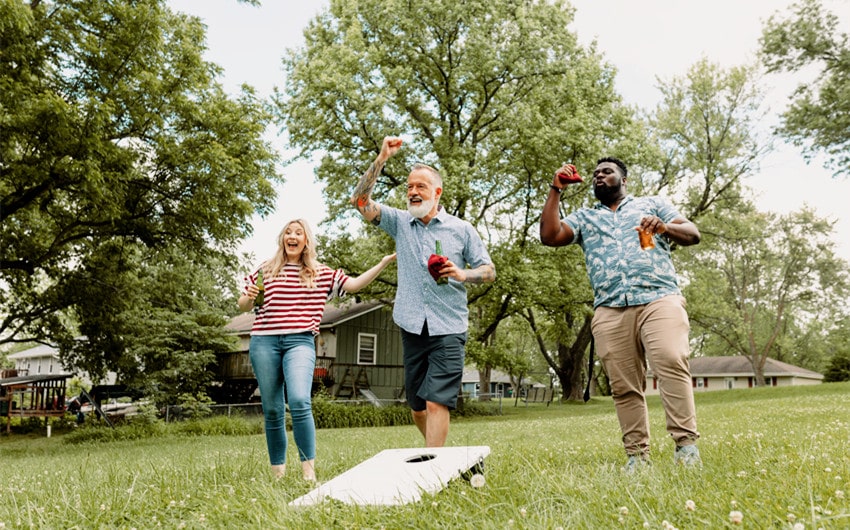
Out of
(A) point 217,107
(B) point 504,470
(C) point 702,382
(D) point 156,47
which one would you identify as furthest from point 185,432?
(C) point 702,382

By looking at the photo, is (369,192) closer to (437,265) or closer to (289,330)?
(437,265)

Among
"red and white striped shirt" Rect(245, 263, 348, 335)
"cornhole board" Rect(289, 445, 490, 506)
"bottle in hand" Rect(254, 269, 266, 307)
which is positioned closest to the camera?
"cornhole board" Rect(289, 445, 490, 506)

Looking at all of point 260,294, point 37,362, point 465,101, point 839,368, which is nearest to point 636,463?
point 260,294

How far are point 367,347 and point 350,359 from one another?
1.41 meters

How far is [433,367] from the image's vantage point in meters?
4.45

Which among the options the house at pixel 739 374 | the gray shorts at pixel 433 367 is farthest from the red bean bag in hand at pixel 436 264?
the house at pixel 739 374

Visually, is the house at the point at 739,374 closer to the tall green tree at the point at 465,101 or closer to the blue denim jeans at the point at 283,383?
the tall green tree at the point at 465,101

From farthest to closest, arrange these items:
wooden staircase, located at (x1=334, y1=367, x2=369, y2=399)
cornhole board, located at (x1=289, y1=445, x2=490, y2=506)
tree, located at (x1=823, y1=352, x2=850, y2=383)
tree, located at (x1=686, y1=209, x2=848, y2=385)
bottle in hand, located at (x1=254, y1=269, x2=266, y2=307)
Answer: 1. tree, located at (x1=686, y1=209, x2=848, y2=385)
2. tree, located at (x1=823, y1=352, x2=850, y2=383)
3. wooden staircase, located at (x1=334, y1=367, x2=369, y2=399)
4. bottle in hand, located at (x1=254, y1=269, x2=266, y2=307)
5. cornhole board, located at (x1=289, y1=445, x2=490, y2=506)

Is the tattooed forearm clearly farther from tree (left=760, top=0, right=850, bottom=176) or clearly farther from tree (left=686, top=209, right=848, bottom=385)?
tree (left=686, top=209, right=848, bottom=385)

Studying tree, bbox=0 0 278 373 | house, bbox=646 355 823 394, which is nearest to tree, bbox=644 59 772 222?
tree, bbox=0 0 278 373

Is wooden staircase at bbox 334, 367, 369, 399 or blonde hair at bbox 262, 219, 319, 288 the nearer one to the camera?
blonde hair at bbox 262, 219, 319, 288

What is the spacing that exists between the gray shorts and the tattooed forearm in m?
0.40

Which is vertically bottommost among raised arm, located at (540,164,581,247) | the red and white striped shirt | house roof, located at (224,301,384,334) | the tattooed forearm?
the red and white striped shirt

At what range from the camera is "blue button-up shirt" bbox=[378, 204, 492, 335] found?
15.0 ft
